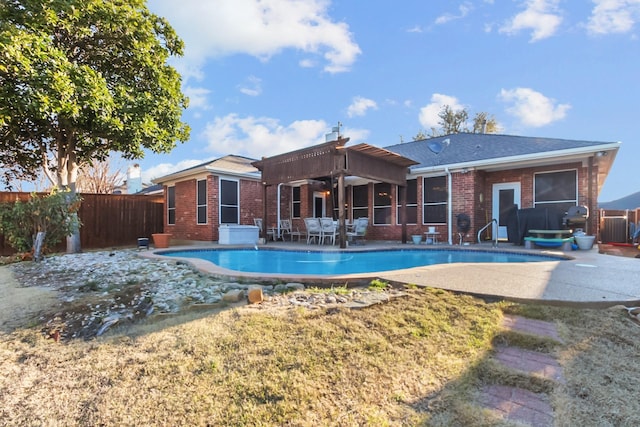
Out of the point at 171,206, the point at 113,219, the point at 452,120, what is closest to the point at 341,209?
the point at 171,206

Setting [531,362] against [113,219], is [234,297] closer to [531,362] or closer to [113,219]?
[531,362]

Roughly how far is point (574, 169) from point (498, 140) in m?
2.69

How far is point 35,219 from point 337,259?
7083 millimetres

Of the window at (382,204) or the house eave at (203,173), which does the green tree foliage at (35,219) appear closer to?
the house eave at (203,173)

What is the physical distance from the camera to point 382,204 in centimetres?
1247

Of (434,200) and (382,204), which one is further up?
(434,200)

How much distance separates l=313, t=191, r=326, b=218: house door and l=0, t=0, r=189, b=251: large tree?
643cm

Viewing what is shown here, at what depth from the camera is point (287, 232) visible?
13.6 meters

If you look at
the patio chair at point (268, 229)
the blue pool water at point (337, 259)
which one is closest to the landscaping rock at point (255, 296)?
the blue pool water at point (337, 259)

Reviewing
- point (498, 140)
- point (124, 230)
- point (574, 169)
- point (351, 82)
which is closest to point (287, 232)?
point (124, 230)

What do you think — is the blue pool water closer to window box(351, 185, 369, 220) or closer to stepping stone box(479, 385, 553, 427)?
window box(351, 185, 369, 220)

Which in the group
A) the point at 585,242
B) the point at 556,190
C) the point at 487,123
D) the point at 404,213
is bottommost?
the point at 585,242

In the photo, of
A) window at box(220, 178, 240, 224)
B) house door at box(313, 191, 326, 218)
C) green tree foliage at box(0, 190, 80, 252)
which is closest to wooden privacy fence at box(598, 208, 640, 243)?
house door at box(313, 191, 326, 218)

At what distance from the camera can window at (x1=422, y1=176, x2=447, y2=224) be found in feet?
35.6
